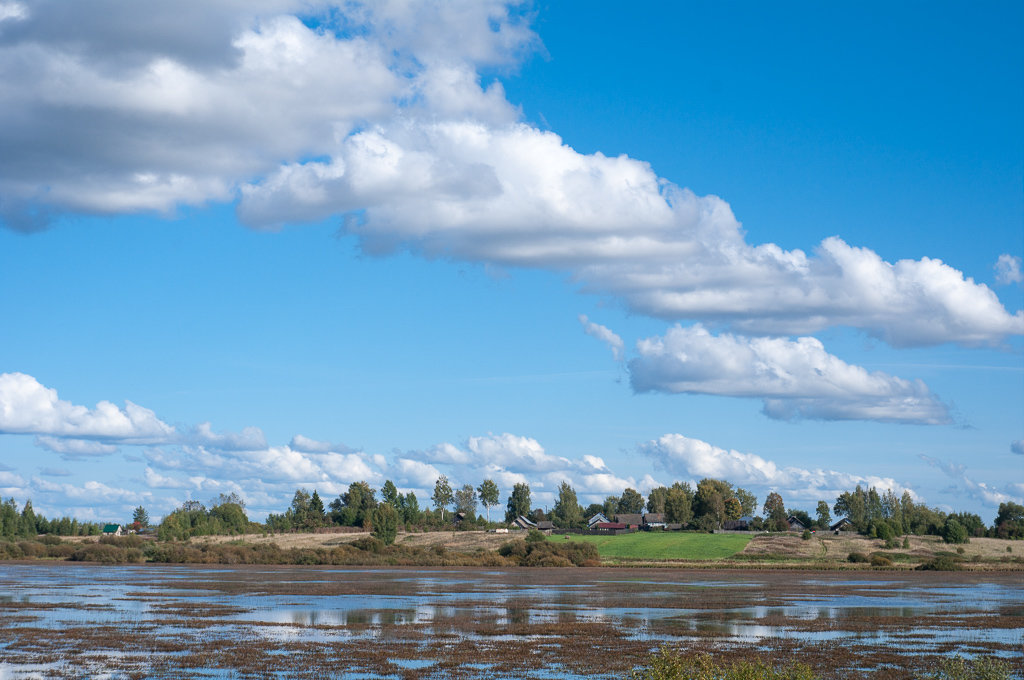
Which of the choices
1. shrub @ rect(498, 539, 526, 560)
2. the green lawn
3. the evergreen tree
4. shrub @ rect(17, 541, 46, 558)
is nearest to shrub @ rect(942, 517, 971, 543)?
the green lawn

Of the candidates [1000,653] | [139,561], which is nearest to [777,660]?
[1000,653]

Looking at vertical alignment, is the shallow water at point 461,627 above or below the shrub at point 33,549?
above

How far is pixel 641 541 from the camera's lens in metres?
175

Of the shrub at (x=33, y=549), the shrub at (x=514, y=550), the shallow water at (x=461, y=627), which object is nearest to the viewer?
the shallow water at (x=461, y=627)

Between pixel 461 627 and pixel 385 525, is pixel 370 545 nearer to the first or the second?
pixel 385 525

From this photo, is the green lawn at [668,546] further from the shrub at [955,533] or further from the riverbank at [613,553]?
the shrub at [955,533]

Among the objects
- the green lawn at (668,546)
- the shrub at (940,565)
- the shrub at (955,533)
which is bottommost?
the shrub at (940,565)

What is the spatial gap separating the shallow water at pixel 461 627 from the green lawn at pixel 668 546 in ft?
213

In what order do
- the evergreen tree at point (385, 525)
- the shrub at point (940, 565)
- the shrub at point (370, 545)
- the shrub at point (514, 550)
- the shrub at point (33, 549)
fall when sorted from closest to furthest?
the shrub at point (940, 565) → the shrub at point (514, 550) → the shrub at point (370, 545) → the shrub at point (33, 549) → the evergreen tree at point (385, 525)

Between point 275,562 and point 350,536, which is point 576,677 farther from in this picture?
point 350,536

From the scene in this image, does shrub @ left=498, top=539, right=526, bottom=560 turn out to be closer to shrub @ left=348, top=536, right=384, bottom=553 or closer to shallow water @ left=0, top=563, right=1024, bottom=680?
shrub @ left=348, top=536, right=384, bottom=553

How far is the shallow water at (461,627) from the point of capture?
38250 millimetres

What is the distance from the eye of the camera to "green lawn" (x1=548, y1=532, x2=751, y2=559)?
154250mm

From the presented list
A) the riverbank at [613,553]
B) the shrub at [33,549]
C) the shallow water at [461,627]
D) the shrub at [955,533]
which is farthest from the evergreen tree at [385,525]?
the shrub at [955,533]
